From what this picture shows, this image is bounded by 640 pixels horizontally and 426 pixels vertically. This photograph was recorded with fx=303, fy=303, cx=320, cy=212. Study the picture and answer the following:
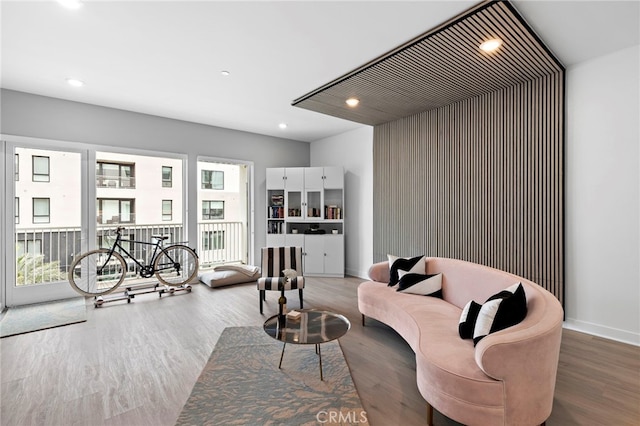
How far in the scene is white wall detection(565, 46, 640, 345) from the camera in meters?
2.85

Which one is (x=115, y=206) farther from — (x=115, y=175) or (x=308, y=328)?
(x=308, y=328)

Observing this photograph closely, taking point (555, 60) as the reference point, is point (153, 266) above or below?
below

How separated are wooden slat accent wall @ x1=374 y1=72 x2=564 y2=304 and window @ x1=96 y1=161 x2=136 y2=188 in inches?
173

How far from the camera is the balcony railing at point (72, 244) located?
414 cm

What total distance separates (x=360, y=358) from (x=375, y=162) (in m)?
3.44

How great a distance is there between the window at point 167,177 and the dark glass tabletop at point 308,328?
13.0 ft

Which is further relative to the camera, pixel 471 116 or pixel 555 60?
pixel 471 116

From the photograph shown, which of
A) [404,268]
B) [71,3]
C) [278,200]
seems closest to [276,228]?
[278,200]

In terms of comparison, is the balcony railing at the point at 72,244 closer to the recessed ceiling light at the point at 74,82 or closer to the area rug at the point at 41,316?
the area rug at the point at 41,316

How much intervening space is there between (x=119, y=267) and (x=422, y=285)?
4.31 meters

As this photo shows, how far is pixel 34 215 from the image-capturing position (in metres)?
4.19

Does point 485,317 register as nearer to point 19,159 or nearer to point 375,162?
point 375,162

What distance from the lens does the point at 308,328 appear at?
7.93 ft

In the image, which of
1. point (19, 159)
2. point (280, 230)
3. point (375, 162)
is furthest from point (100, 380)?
point (375, 162)
